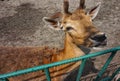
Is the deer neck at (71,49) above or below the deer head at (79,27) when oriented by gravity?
below

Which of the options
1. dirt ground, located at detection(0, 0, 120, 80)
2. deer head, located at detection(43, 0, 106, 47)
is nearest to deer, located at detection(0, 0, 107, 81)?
deer head, located at detection(43, 0, 106, 47)

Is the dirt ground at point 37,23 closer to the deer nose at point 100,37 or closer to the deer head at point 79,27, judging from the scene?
the deer head at point 79,27

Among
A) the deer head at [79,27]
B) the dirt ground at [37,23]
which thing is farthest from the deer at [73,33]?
the dirt ground at [37,23]

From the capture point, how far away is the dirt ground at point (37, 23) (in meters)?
8.77

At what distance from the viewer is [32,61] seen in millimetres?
6074

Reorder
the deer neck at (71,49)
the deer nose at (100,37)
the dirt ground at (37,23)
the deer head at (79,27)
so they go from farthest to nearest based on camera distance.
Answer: the dirt ground at (37,23) → the deer neck at (71,49) → the deer head at (79,27) → the deer nose at (100,37)

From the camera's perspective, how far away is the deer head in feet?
17.4

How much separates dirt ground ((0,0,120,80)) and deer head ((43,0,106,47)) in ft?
7.50

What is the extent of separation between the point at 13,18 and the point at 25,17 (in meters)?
0.46

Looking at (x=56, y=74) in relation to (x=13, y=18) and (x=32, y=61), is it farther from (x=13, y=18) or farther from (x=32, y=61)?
(x=13, y=18)

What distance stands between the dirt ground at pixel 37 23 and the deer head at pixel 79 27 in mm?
2285

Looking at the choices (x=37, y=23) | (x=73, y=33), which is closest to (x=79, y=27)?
(x=73, y=33)

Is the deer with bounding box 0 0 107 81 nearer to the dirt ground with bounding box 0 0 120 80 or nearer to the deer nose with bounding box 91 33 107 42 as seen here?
the deer nose with bounding box 91 33 107 42

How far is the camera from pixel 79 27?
18.2 ft
